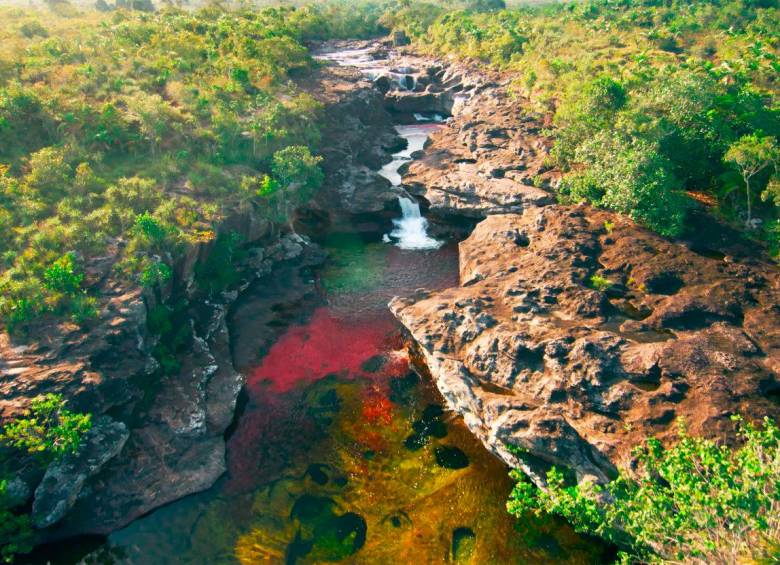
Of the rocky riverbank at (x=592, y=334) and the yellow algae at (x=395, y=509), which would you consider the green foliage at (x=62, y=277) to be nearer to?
the yellow algae at (x=395, y=509)

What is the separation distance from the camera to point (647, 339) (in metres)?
29.2

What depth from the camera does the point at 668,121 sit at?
40750mm

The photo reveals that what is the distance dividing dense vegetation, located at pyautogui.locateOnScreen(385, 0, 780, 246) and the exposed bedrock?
3.72 metres

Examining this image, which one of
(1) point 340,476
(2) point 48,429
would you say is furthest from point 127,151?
(1) point 340,476

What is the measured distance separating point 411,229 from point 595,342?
27.0 m

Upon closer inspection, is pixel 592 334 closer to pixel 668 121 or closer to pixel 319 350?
pixel 319 350

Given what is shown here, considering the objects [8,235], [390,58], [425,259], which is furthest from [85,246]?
[390,58]

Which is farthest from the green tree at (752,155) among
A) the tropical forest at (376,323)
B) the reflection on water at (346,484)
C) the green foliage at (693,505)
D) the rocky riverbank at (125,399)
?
the rocky riverbank at (125,399)

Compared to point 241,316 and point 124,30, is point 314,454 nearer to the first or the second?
point 241,316

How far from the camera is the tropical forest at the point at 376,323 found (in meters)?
23.8

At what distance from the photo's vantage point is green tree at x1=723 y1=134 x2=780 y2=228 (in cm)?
3441

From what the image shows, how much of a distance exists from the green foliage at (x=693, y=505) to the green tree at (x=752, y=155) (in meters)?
22.3

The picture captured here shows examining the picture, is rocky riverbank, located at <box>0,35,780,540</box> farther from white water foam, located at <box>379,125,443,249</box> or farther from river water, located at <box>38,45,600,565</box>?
white water foam, located at <box>379,125,443,249</box>

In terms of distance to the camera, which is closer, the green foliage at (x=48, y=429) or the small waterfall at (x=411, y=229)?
the green foliage at (x=48, y=429)
